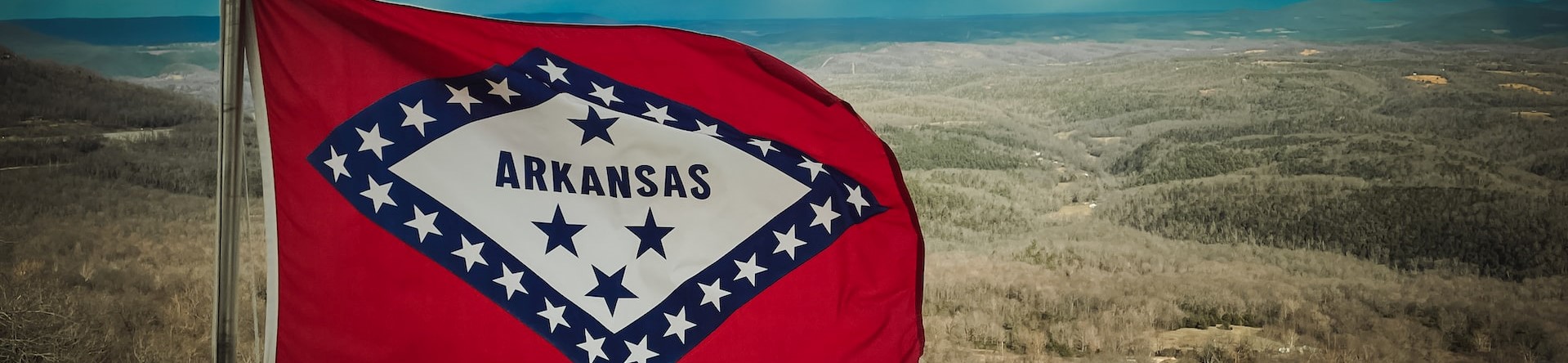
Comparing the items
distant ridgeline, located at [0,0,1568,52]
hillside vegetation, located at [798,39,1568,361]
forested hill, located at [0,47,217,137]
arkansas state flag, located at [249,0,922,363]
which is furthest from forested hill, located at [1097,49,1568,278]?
forested hill, located at [0,47,217,137]

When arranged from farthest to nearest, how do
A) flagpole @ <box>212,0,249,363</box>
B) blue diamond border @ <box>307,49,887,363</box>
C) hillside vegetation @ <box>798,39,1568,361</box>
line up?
hillside vegetation @ <box>798,39,1568,361</box>, blue diamond border @ <box>307,49,887,363</box>, flagpole @ <box>212,0,249,363</box>

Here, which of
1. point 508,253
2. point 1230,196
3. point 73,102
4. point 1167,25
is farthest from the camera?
point 1167,25

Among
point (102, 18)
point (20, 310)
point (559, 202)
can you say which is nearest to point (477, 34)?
point (559, 202)

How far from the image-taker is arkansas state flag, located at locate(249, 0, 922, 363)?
1647 mm

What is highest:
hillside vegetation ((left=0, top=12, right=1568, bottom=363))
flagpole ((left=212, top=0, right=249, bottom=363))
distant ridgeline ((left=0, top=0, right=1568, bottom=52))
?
distant ridgeline ((left=0, top=0, right=1568, bottom=52))

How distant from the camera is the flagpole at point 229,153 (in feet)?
5.12

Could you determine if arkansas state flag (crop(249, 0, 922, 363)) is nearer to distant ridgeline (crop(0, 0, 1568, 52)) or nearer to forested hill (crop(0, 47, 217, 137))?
distant ridgeline (crop(0, 0, 1568, 52))

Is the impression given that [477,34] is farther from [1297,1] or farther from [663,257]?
[1297,1]

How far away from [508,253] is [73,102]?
349 cm

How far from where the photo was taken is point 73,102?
438 cm

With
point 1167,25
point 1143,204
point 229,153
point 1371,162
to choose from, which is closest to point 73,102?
point 229,153

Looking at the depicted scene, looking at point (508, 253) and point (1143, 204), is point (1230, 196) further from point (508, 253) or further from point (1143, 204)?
point (508, 253)

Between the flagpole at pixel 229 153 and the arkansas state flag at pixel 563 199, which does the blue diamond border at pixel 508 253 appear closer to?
the arkansas state flag at pixel 563 199

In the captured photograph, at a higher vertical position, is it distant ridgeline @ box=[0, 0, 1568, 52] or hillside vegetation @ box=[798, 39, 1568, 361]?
distant ridgeline @ box=[0, 0, 1568, 52]
